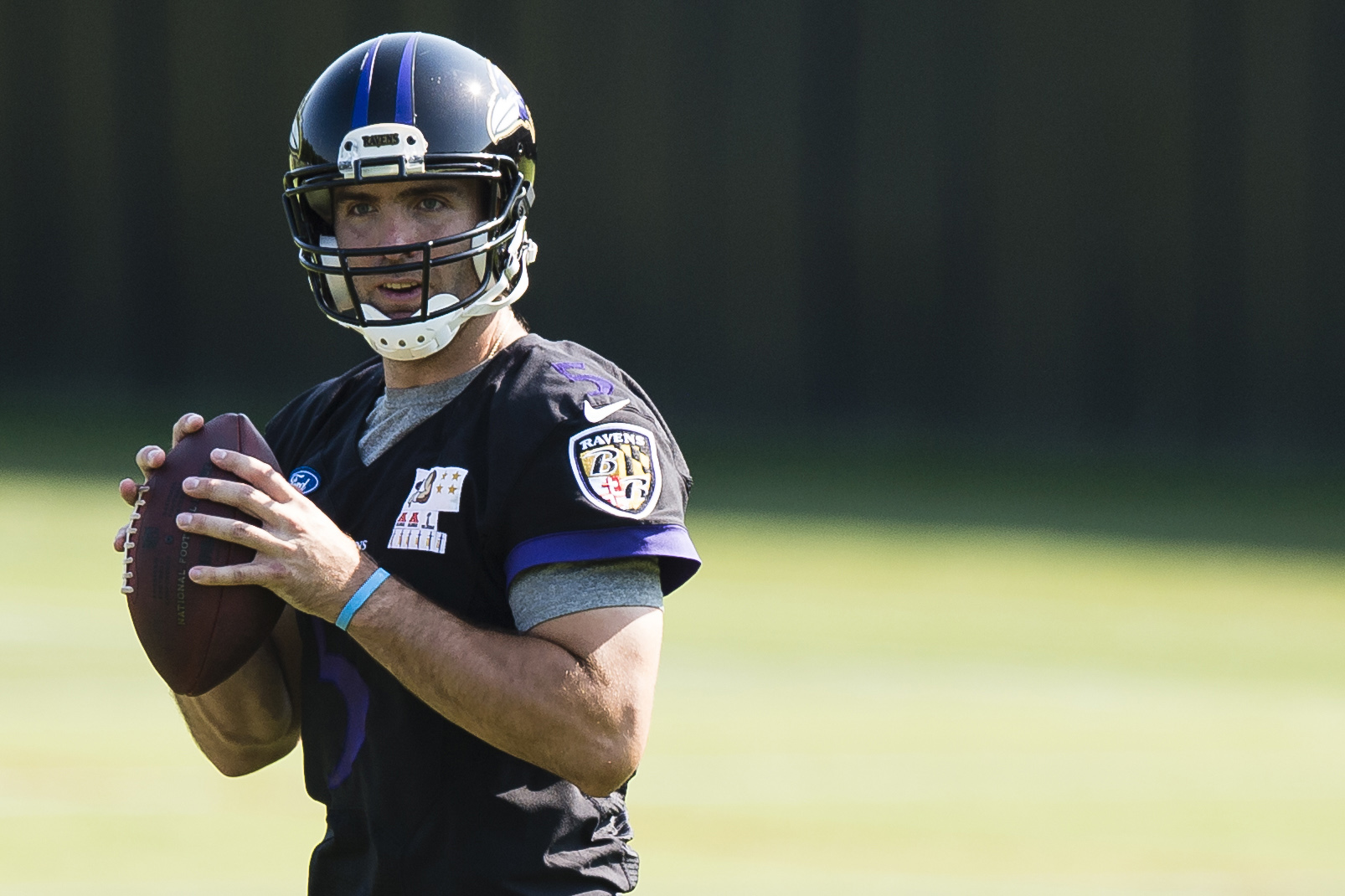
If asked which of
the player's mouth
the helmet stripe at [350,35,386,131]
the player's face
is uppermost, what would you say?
the helmet stripe at [350,35,386,131]

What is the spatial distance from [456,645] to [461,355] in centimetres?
55

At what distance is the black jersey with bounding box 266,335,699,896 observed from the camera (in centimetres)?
249

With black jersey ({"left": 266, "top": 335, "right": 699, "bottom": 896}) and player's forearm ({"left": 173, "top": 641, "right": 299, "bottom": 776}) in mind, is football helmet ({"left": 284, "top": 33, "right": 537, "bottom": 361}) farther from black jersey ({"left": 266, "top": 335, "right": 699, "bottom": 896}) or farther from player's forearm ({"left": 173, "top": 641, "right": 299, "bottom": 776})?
player's forearm ({"left": 173, "top": 641, "right": 299, "bottom": 776})

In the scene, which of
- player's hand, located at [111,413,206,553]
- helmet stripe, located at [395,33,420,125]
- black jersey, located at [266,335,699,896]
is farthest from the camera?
helmet stripe, located at [395,33,420,125]

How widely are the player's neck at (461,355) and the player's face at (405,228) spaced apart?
0.06 meters

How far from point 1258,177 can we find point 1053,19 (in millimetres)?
2184

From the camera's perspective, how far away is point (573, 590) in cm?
246

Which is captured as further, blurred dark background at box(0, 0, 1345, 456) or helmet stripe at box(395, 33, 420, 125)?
blurred dark background at box(0, 0, 1345, 456)

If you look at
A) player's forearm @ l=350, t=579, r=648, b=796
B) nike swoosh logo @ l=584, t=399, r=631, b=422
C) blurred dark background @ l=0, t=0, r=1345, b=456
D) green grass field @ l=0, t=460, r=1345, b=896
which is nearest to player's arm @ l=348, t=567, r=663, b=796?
player's forearm @ l=350, t=579, r=648, b=796

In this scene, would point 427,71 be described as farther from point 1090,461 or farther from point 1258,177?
point 1258,177

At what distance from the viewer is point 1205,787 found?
6.46 m

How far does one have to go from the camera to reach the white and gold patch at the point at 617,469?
246cm

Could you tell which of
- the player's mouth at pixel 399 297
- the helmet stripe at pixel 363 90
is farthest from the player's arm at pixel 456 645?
the helmet stripe at pixel 363 90

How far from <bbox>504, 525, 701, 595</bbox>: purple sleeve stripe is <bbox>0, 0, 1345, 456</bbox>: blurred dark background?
489 inches
